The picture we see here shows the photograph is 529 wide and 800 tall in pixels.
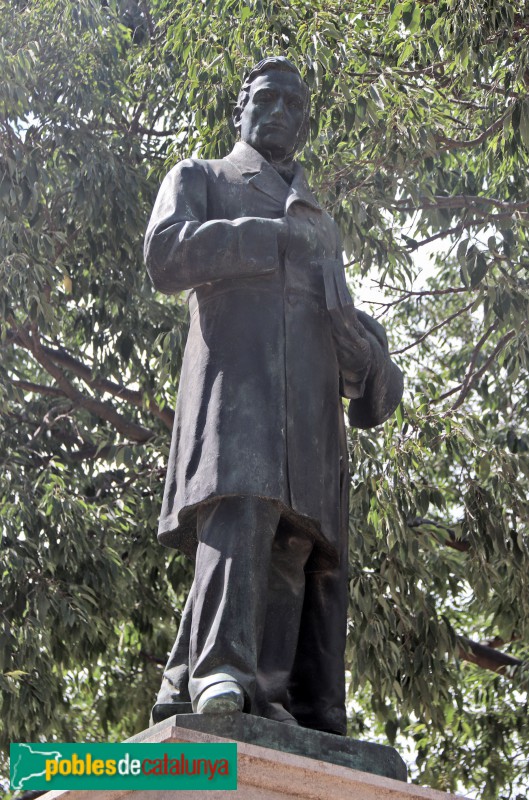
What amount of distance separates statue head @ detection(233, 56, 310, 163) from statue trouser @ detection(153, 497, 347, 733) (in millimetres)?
1264

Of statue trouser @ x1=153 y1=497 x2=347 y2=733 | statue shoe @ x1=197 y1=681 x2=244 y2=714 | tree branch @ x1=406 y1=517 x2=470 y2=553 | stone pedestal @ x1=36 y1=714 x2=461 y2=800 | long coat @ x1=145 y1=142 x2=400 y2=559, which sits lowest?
stone pedestal @ x1=36 y1=714 x2=461 y2=800

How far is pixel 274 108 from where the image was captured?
451cm

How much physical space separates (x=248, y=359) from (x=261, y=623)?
2.50 ft

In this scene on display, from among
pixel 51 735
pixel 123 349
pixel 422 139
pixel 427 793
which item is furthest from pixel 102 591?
pixel 427 793

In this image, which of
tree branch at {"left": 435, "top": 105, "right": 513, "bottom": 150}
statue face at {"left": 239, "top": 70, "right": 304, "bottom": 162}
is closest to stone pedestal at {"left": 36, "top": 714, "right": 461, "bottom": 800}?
statue face at {"left": 239, "top": 70, "right": 304, "bottom": 162}

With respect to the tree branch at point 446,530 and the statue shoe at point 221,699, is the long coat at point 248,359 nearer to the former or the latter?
the statue shoe at point 221,699

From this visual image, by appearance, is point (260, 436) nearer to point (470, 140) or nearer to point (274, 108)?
point (274, 108)

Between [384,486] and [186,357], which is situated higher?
[384,486]

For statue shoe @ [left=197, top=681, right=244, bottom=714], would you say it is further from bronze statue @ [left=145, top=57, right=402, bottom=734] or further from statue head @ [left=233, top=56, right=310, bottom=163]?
statue head @ [left=233, top=56, right=310, bottom=163]

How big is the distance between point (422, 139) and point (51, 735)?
4.69 meters

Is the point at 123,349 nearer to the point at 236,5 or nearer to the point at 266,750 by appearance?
the point at 236,5

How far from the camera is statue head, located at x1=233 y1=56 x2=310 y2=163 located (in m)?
4.51

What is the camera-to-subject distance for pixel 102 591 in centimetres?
956

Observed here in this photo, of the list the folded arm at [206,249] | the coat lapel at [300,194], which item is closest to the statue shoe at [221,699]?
the folded arm at [206,249]
